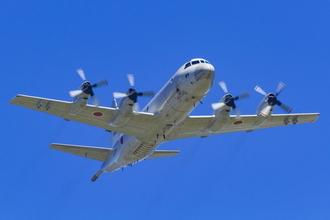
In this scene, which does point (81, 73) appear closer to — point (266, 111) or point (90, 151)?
point (90, 151)

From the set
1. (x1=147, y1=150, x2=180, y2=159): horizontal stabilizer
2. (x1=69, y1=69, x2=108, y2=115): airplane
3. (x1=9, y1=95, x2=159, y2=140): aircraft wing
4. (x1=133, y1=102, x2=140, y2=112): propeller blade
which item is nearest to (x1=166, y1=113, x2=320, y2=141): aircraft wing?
(x1=9, y1=95, x2=159, y2=140): aircraft wing

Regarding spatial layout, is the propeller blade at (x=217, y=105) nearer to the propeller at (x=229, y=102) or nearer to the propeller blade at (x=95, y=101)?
the propeller at (x=229, y=102)

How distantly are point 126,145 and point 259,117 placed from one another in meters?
11.4

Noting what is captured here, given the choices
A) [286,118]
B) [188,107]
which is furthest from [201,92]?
[286,118]

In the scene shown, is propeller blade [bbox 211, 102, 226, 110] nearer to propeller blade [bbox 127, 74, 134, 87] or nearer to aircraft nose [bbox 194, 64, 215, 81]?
Result: aircraft nose [bbox 194, 64, 215, 81]

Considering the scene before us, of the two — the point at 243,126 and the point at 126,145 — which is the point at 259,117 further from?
the point at 126,145

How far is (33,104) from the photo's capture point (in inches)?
1537

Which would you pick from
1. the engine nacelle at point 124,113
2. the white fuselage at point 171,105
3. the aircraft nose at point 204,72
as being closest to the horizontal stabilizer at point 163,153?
the white fuselage at point 171,105

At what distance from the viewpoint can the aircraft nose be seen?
121ft

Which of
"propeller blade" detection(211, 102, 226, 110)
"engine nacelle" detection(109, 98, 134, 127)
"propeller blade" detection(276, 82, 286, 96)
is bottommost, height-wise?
"engine nacelle" detection(109, 98, 134, 127)

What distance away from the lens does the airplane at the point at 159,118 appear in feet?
126

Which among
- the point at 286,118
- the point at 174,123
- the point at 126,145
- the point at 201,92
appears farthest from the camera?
the point at 286,118

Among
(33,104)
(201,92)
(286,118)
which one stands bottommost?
(33,104)

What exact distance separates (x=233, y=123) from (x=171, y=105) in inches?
336
